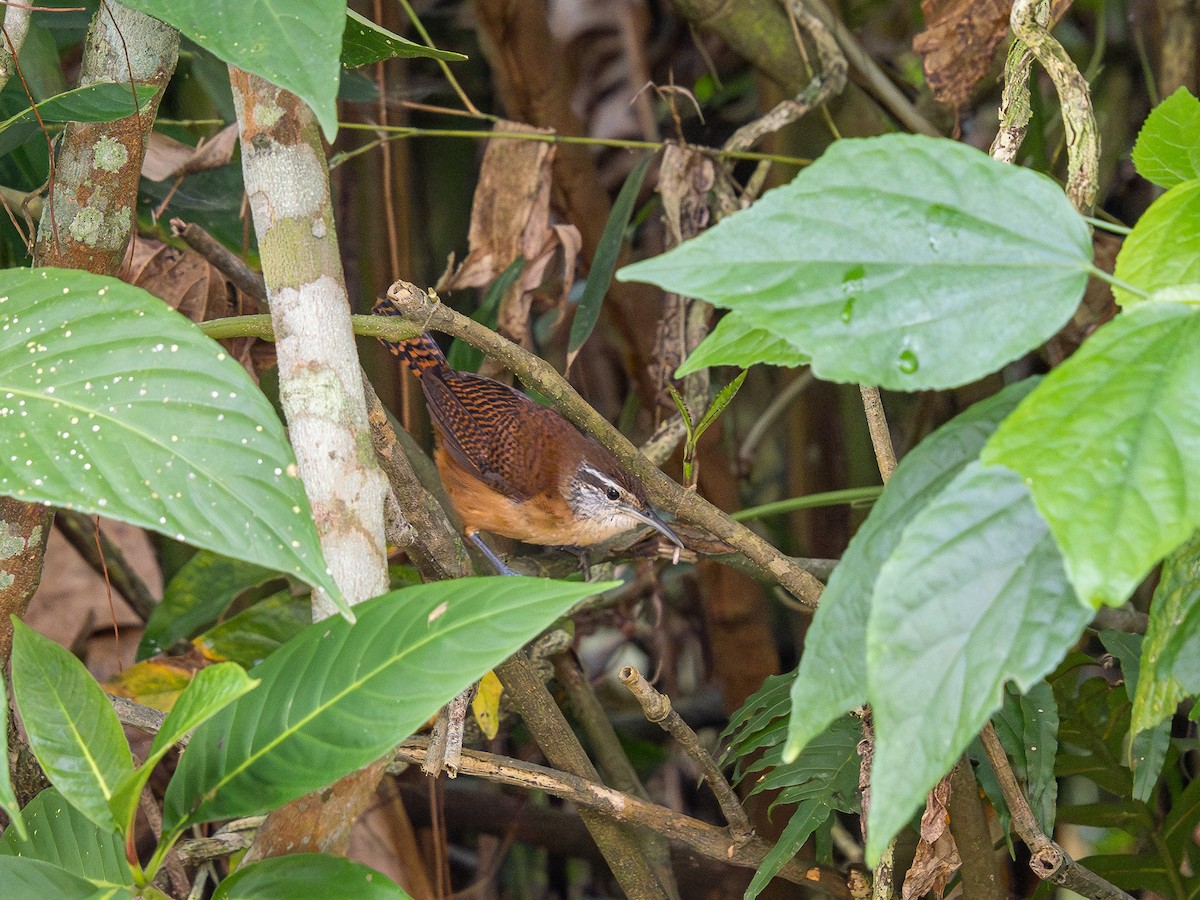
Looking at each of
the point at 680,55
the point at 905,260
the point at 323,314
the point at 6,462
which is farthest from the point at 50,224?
the point at 680,55

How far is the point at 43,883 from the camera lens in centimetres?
93

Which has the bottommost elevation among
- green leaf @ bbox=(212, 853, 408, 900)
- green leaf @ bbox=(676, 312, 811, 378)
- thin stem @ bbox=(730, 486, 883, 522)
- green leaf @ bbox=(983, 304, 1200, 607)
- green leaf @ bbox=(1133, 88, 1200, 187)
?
thin stem @ bbox=(730, 486, 883, 522)

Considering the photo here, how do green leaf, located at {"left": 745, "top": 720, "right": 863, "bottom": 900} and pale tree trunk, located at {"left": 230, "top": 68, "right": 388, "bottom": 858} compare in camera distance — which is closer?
pale tree trunk, located at {"left": 230, "top": 68, "right": 388, "bottom": 858}

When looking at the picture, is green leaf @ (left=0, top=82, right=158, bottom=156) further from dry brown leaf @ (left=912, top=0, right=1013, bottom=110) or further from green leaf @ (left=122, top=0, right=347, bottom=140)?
dry brown leaf @ (left=912, top=0, right=1013, bottom=110)

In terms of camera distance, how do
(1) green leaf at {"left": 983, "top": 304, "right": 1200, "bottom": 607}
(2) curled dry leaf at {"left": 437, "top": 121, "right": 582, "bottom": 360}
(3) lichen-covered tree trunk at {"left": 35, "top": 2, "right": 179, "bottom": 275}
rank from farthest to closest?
(2) curled dry leaf at {"left": 437, "top": 121, "right": 582, "bottom": 360}
(3) lichen-covered tree trunk at {"left": 35, "top": 2, "right": 179, "bottom": 275}
(1) green leaf at {"left": 983, "top": 304, "right": 1200, "bottom": 607}

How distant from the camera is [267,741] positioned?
952mm

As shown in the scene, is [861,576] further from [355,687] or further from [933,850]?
[933,850]

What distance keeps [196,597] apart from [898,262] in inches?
79.0

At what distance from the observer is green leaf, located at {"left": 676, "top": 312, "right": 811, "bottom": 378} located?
981 mm

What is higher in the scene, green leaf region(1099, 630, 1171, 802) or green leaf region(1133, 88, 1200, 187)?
green leaf region(1133, 88, 1200, 187)

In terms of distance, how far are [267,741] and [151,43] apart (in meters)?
0.95

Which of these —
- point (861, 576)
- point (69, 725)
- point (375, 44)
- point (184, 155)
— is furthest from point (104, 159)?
point (861, 576)

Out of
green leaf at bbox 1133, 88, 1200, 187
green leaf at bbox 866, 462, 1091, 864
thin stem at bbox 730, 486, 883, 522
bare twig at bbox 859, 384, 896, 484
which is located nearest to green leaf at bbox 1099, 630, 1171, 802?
bare twig at bbox 859, 384, 896, 484

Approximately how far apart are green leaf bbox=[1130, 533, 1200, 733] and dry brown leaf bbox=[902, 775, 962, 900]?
0.38m
